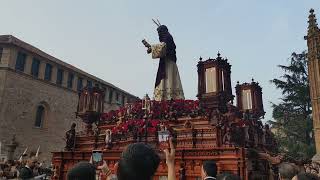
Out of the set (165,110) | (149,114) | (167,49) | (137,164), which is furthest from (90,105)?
(137,164)

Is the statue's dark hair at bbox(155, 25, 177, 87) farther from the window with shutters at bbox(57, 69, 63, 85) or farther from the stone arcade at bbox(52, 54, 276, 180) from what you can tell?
the window with shutters at bbox(57, 69, 63, 85)

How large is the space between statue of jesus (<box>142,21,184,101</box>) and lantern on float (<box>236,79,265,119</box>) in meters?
4.15

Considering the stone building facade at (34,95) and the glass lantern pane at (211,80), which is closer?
the glass lantern pane at (211,80)

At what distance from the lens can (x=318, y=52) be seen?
76.6ft

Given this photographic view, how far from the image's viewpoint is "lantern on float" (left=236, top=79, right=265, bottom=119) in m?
18.0

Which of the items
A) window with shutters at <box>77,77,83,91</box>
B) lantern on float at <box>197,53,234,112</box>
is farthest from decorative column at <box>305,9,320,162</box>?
window with shutters at <box>77,77,83,91</box>

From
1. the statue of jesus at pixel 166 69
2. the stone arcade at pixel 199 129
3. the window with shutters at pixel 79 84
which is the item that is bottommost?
the stone arcade at pixel 199 129

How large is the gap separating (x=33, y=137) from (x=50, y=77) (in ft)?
23.0

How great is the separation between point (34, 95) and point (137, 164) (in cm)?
3303

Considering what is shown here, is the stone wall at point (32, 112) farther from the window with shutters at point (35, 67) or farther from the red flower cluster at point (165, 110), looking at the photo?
the red flower cluster at point (165, 110)

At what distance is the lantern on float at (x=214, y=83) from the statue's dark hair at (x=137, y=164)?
11.8 metres

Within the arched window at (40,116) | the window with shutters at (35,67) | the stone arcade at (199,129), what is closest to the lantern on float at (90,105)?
the stone arcade at (199,129)

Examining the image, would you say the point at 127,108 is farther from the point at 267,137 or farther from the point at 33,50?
the point at 33,50

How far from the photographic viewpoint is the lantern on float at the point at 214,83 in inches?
550
